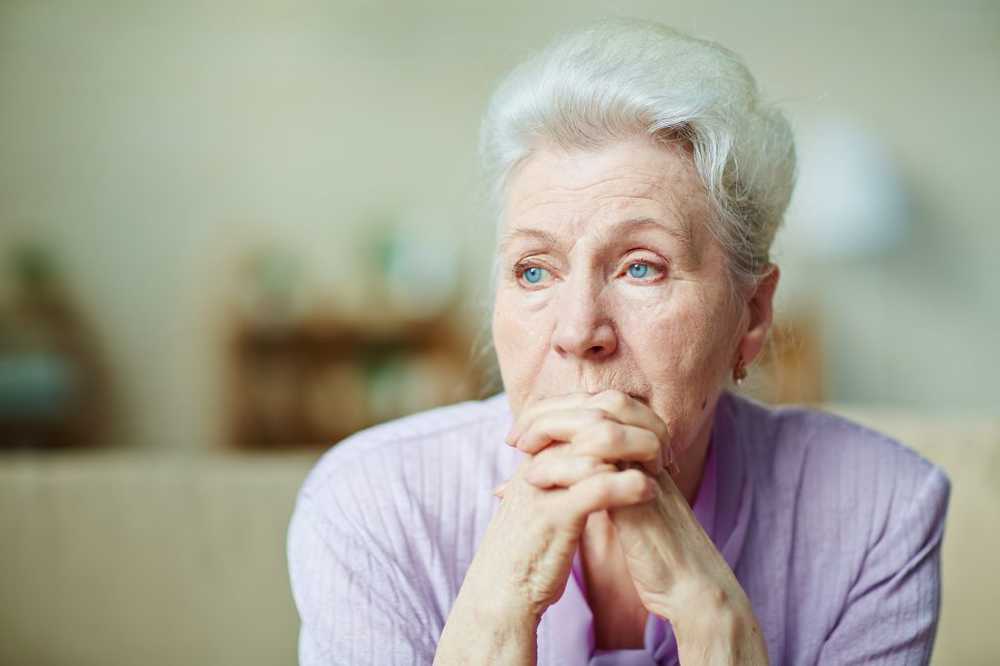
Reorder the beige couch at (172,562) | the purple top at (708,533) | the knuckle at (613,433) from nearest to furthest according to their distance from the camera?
the knuckle at (613,433) → the purple top at (708,533) → the beige couch at (172,562)

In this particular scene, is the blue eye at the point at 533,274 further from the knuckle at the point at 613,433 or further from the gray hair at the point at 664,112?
the knuckle at the point at 613,433

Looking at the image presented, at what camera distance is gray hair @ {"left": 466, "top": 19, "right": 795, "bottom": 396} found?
1.18 metres

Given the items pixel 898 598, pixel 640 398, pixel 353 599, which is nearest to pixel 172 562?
pixel 353 599

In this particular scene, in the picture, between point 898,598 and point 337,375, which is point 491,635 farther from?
point 337,375

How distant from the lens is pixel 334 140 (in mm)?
4656

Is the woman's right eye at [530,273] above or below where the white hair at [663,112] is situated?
below

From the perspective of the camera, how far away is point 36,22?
447 centimetres

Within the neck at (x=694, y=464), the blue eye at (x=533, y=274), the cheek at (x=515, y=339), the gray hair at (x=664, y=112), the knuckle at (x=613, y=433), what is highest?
the gray hair at (x=664, y=112)

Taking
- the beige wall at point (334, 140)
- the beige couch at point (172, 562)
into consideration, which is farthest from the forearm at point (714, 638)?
the beige wall at point (334, 140)

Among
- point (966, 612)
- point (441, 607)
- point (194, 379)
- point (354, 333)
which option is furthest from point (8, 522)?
point (194, 379)

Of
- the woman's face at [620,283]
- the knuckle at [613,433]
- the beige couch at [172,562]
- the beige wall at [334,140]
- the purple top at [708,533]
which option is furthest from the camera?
the beige wall at [334,140]

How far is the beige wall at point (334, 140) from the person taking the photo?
15.0ft

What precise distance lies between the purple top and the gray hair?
1.00 feet

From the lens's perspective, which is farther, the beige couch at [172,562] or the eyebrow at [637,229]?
the beige couch at [172,562]
